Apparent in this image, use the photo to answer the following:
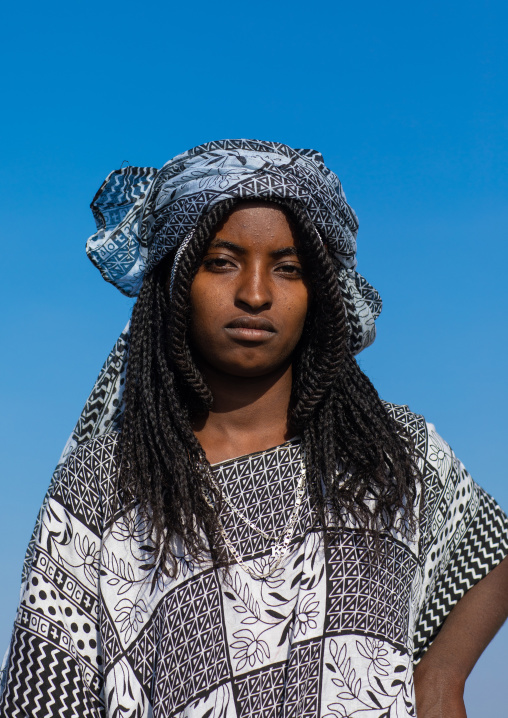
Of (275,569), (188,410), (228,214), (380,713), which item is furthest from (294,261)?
(380,713)

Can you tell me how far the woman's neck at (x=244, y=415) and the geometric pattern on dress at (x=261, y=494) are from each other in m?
0.07

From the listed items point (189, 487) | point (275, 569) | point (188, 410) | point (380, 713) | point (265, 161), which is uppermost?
point (265, 161)

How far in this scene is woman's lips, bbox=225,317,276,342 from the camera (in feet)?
9.37

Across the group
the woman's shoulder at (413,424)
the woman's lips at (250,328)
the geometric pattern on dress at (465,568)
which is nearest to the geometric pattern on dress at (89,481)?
the woman's lips at (250,328)

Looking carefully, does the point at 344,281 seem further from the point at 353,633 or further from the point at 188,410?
the point at 353,633

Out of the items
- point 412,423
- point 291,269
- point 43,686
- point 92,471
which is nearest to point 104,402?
point 92,471

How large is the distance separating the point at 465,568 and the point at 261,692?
0.89m

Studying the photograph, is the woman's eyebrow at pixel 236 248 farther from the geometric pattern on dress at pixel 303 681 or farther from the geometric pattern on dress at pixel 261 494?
the geometric pattern on dress at pixel 303 681

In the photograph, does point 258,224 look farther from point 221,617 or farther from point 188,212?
point 221,617

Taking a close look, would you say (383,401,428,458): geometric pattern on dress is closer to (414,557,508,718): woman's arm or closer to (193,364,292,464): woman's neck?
(193,364,292,464): woman's neck

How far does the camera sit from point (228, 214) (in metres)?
2.98

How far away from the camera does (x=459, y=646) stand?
119 inches

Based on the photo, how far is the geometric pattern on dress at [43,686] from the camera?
2770 millimetres

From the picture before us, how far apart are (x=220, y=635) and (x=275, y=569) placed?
257 millimetres
